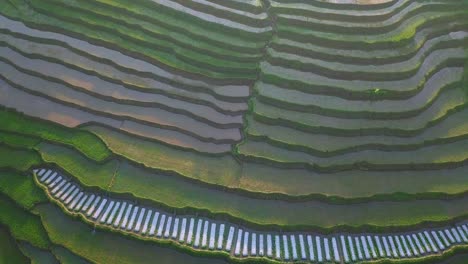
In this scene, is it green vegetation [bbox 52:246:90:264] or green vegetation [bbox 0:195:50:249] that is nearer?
green vegetation [bbox 52:246:90:264]

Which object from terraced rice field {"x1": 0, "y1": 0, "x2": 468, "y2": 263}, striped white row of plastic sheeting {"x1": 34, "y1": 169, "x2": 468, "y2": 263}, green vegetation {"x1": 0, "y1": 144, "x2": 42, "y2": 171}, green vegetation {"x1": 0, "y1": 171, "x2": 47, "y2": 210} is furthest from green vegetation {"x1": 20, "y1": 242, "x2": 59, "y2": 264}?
green vegetation {"x1": 0, "y1": 144, "x2": 42, "y2": 171}

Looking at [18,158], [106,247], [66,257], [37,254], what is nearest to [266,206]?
[106,247]

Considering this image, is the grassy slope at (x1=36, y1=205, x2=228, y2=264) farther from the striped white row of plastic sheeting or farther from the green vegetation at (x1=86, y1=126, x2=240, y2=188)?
the green vegetation at (x1=86, y1=126, x2=240, y2=188)

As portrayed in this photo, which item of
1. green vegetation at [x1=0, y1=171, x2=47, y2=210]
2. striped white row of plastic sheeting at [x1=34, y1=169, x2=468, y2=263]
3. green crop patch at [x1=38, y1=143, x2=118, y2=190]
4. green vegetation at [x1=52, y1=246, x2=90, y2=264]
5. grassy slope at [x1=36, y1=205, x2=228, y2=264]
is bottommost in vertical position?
green vegetation at [x1=52, y1=246, x2=90, y2=264]

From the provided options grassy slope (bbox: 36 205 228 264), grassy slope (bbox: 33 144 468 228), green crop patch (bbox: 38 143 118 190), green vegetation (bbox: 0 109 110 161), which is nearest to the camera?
grassy slope (bbox: 36 205 228 264)

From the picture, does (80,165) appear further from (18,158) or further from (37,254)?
(37,254)

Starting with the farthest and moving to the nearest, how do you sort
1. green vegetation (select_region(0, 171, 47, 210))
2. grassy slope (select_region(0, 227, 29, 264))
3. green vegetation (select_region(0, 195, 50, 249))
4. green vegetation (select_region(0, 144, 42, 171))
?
green vegetation (select_region(0, 144, 42, 171))
green vegetation (select_region(0, 171, 47, 210))
green vegetation (select_region(0, 195, 50, 249))
grassy slope (select_region(0, 227, 29, 264))

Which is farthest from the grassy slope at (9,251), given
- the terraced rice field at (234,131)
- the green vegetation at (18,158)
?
the green vegetation at (18,158)

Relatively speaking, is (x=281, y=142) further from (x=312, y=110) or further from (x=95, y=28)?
(x=95, y=28)
